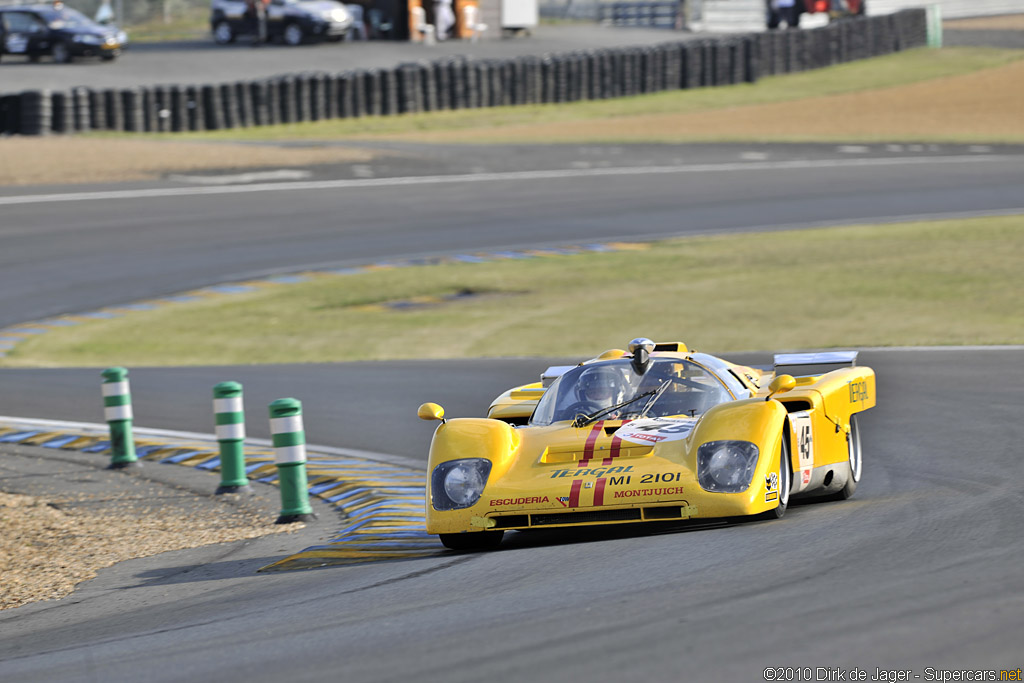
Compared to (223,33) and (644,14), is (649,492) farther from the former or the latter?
(644,14)

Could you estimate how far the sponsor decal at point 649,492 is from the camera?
6.87 metres

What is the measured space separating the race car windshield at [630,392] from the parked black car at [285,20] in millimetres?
→ 42414

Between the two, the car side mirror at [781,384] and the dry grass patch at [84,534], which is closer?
the car side mirror at [781,384]

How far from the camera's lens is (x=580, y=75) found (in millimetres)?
42375

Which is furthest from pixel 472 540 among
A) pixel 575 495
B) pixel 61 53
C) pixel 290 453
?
pixel 61 53

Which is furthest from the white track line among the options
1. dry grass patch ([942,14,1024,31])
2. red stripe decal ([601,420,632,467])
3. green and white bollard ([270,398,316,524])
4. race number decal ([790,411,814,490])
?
dry grass patch ([942,14,1024,31])

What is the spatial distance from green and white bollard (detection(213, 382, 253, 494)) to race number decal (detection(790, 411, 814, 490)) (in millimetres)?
3985

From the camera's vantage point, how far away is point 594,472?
707cm

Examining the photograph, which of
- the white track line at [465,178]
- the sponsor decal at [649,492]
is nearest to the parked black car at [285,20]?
the white track line at [465,178]

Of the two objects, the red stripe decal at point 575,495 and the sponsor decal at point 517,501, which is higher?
the red stripe decal at point 575,495

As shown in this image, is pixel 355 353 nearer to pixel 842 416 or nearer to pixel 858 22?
pixel 842 416

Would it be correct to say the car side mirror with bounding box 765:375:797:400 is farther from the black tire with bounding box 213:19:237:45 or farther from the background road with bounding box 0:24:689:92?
the black tire with bounding box 213:19:237:45

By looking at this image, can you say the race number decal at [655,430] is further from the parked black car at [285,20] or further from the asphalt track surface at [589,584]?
the parked black car at [285,20]

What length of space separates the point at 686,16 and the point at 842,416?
184 feet
